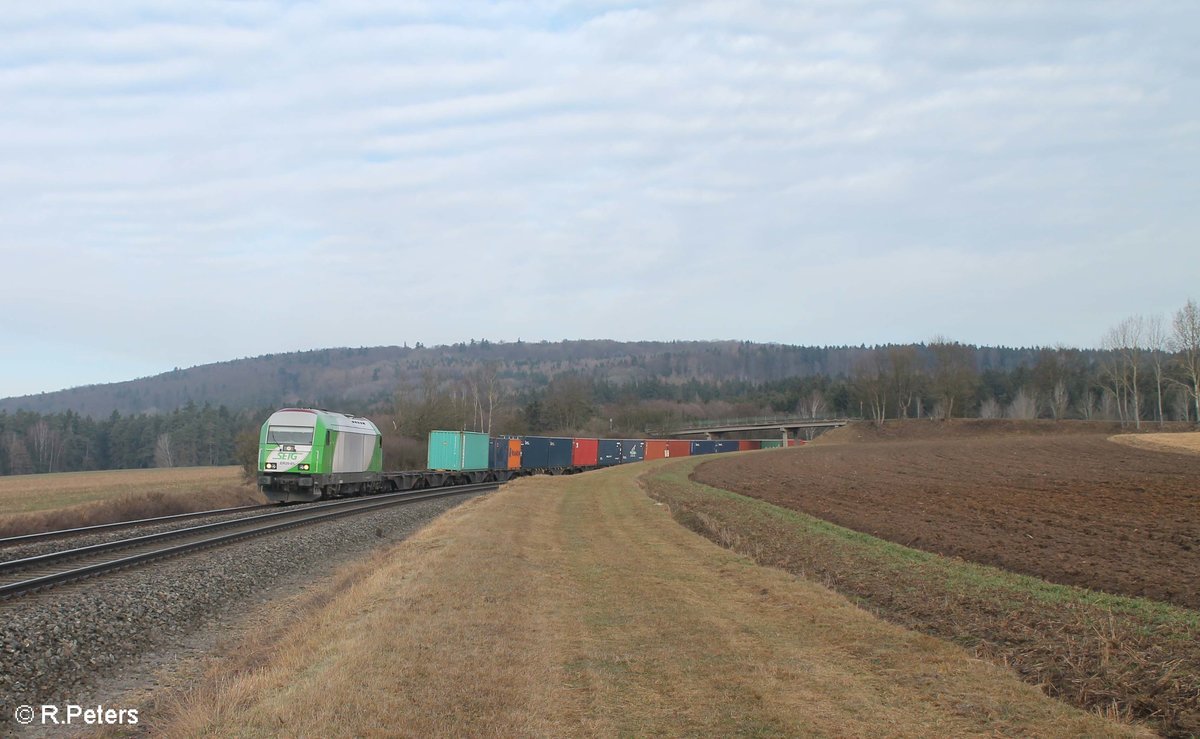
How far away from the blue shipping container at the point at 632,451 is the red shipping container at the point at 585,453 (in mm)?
6717

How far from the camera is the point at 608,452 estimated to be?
75250mm

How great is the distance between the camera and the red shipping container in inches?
2670

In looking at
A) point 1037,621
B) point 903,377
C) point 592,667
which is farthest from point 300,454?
point 903,377

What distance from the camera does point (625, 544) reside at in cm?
1864

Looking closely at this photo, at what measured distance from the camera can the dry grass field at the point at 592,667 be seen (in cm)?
660

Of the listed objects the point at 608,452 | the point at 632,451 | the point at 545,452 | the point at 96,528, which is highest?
the point at 96,528

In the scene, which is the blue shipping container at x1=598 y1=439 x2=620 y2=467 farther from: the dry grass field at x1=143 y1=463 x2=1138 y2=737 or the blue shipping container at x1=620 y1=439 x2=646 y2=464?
the dry grass field at x1=143 y1=463 x2=1138 y2=737

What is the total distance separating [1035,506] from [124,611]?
78.5 ft

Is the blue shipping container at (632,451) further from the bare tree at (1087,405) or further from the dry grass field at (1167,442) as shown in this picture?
the bare tree at (1087,405)

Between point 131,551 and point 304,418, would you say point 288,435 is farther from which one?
point 131,551

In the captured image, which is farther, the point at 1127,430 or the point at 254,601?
the point at 1127,430

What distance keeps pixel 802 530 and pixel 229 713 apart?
15549 millimetres

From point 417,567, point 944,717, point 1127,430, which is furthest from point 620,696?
point 1127,430

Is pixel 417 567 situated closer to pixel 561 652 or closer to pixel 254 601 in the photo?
pixel 254 601
